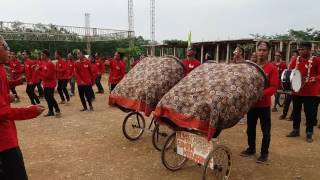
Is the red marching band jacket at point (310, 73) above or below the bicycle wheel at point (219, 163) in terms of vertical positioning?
above

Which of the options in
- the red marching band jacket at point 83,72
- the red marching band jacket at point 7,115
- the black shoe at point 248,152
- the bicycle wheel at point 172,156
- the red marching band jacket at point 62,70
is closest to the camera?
the red marching band jacket at point 7,115

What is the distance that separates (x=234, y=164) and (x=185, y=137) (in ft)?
4.47

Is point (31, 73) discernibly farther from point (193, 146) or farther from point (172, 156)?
point (193, 146)

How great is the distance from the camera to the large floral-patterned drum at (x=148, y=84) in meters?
6.71

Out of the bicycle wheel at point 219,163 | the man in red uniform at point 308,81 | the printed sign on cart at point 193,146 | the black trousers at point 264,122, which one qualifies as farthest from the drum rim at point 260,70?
the man in red uniform at point 308,81

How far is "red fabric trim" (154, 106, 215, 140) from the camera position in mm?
5113

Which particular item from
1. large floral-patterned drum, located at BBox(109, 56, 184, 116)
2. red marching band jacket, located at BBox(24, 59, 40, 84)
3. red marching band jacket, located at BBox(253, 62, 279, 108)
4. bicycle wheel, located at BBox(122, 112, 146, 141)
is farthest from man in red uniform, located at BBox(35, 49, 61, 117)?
red marching band jacket, located at BBox(253, 62, 279, 108)

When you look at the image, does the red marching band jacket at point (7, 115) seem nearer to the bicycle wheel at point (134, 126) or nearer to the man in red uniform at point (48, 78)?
the bicycle wheel at point (134, 126)

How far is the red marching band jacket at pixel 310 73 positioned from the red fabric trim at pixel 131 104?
3.46 metres

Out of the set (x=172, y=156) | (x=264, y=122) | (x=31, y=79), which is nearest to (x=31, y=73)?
(x=31, y=79)

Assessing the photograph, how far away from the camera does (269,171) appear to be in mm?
6250

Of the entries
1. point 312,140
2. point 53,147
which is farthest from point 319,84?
point 53,147

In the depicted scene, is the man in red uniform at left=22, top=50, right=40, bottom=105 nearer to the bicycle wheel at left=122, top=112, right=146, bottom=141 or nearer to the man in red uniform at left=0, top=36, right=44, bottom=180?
the bicycle wheel at left=122, top=112, right=146, bottom=141

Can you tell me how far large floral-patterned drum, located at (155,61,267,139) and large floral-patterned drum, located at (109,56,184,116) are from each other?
99cm
